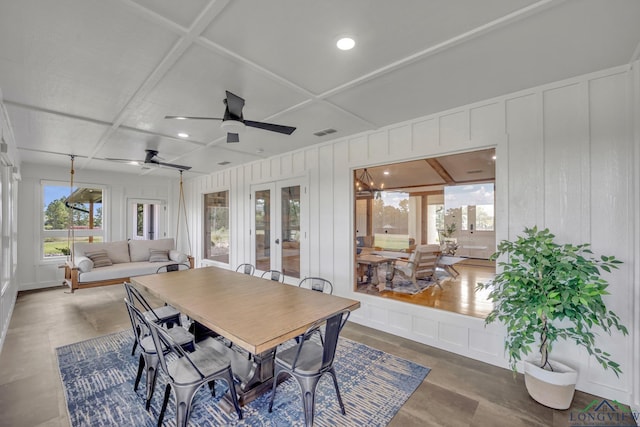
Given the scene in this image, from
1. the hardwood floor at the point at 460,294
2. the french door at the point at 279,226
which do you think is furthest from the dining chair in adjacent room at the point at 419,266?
the french door at the point at 279,226

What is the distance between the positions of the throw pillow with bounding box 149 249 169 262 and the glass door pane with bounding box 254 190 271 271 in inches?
93.8

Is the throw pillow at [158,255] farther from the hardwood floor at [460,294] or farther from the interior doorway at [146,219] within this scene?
the hardwood floor at [460,294]

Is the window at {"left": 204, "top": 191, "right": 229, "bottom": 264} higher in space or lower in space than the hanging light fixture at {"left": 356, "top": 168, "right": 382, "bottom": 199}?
lower

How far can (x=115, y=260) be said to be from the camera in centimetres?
593

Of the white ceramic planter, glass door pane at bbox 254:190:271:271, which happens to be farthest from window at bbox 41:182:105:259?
the white ceramic planter

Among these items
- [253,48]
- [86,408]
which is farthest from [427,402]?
[253,48]

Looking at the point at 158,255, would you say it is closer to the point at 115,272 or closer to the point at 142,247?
the point at 142,247

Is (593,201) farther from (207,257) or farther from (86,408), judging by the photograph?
(207,257)

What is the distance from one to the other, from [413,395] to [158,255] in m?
6.02

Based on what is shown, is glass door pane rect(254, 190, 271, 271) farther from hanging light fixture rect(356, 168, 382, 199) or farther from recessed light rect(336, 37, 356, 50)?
recessed light rect(336, 37, 356, 50)

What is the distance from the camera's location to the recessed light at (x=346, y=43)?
186 cm

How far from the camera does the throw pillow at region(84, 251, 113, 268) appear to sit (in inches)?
213

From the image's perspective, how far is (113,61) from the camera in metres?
2.09

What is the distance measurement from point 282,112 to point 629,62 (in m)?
2.92
